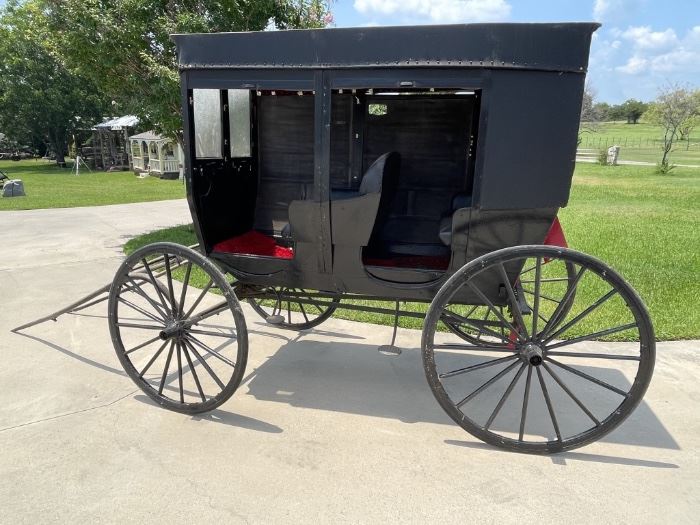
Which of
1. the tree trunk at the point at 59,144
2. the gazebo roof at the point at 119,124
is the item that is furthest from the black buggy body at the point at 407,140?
the tree trunk at the point at 59,144

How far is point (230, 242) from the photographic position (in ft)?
13.2

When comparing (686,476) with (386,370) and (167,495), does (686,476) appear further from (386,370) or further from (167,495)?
(167,495)

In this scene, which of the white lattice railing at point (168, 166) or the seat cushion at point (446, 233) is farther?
the white lattice railing at point (168, 166)

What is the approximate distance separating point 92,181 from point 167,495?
22.3m

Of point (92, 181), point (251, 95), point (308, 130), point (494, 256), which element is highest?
point (251, 95)

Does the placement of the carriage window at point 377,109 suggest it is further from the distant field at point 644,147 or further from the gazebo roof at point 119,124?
the distant field at point 644,147

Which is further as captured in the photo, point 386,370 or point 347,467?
point 386,370

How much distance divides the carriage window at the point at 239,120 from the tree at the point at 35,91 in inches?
1046

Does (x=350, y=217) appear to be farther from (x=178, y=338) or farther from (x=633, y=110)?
(x=633, y=110)

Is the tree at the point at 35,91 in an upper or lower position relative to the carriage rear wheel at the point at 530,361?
upper

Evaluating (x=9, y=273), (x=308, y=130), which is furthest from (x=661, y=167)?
(x=9, y=273)

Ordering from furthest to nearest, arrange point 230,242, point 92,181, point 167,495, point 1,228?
point 92,181 → point 1,228 → point 230,242 → point 167,495

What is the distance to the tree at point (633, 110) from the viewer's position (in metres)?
103

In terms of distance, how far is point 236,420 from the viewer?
3266 millimetres
